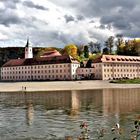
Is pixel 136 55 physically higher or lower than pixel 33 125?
higher

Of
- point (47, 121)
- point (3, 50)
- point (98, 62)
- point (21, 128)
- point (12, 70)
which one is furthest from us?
point (3, 50)

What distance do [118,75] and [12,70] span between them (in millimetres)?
42232

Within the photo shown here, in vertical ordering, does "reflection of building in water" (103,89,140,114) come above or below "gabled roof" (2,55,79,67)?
below

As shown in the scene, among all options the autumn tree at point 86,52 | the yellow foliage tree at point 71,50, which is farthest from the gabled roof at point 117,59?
the autumn tree at point 86,52

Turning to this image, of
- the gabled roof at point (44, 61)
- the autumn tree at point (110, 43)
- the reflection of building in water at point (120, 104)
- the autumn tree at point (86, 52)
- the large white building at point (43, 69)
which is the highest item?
the autumn tree at point (110, 43)

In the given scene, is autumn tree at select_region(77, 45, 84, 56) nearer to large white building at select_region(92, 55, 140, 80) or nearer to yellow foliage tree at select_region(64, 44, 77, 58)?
yellow foliage tree at select_region(64, 44, 77, 58)

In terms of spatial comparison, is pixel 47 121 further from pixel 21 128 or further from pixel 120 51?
pixel 120 51

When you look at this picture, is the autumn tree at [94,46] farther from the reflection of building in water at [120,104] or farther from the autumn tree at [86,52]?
the reflection of building in water at [120,104]

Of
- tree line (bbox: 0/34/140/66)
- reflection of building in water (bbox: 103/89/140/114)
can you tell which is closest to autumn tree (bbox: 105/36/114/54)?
tree line (bbox: 0/34/140/66)

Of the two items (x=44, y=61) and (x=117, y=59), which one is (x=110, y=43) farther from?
A: (x=44, y=61)

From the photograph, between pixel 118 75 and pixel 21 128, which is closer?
pixel 21 128

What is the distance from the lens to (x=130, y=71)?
134000mm

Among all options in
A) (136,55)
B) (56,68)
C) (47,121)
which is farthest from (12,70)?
(47,121)

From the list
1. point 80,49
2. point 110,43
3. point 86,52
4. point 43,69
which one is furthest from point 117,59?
point 80,49
